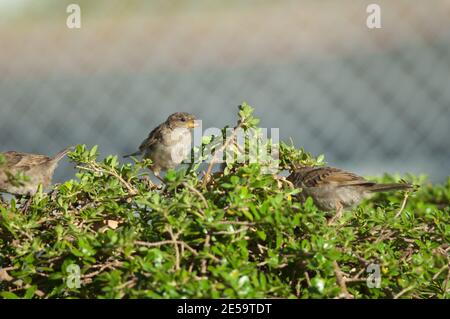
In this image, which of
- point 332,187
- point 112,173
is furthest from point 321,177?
point 112,173

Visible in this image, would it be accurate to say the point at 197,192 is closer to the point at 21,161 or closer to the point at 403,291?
the point at 403,291

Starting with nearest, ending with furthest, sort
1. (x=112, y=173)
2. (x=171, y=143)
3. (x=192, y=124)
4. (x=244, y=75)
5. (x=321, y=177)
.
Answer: (x=112, y=173) < (x=321, y=177) < (x=171, y=143) < (x=192, y=124) < (x=244, y=75)

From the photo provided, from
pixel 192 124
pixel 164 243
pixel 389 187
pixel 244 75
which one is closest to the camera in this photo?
pixel 164 243

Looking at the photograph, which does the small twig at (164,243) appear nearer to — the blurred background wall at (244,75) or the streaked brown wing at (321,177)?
the streaked brown wing at (321,177)

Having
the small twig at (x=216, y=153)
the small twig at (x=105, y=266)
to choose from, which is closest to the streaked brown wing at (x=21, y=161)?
the small twig at (x=216, y=153)

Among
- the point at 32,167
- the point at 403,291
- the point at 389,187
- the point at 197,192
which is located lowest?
the point at 403,291

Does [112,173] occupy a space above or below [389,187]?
below

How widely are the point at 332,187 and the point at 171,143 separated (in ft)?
4.77

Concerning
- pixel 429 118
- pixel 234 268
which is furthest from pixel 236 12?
pixel 234 268

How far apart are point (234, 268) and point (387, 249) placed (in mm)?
803

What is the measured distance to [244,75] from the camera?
835cm

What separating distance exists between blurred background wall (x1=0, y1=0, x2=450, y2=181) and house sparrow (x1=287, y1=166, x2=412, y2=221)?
3.54m

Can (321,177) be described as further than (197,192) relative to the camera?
Yes

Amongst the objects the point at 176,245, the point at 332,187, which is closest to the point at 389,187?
the point at 332,187
